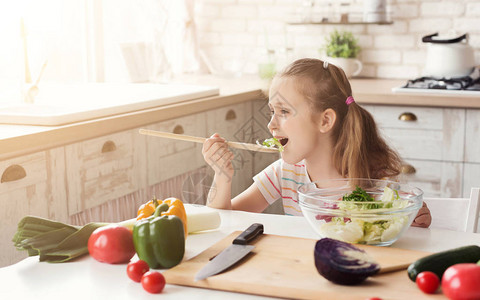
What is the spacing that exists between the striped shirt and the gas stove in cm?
130

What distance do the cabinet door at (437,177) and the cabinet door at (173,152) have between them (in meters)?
0.98

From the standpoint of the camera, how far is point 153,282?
1.03 m

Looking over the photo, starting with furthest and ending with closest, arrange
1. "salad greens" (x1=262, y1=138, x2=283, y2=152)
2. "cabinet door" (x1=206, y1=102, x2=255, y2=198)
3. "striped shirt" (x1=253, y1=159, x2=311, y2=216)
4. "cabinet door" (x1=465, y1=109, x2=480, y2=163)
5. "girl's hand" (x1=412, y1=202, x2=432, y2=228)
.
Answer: "cabinet door" (x1=465, y1=109, x2=480, y2=163), "cabinet door" (x1=206, y1=102, x2=255, y2=198), "striped shirt" (x1=253, y1=159, x2=311, y2=216), "salad greens" (x1=262, y1=138, x2=283, y2=152), "girl's hand" (x1=412, y1=202, x2=432, y2=228)

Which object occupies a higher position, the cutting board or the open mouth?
the open mouth

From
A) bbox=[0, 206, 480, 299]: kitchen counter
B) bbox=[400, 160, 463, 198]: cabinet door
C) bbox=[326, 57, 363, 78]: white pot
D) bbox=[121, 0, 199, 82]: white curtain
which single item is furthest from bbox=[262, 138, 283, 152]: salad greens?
bbox=[326, 57, 363, 78]: white pot

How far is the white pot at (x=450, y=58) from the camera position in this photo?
11.0 ft

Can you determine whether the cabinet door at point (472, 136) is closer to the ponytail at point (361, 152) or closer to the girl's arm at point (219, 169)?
the ponytail at point (361, 152)

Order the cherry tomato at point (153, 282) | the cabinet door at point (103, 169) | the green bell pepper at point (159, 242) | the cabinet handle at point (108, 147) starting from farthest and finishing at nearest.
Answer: the cabinet handle at point (108, 147), the cabinet door at point (103, 169), the green bell pepper at point (159, 242), the cherry tomato at point (153, 282)

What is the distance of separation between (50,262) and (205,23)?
3.25 metres

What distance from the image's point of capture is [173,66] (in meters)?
4.10

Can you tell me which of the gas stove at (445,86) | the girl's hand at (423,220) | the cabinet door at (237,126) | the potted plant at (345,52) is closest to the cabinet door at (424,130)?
the gas stove at (445,86)

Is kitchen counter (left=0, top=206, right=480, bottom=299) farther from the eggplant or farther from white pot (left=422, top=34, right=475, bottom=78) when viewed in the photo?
white pot (left=422, top=34, right=475, bottom=78)

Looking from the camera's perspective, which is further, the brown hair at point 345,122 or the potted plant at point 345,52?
the potted plant at point 345,52

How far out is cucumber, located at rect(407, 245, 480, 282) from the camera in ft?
3.37
